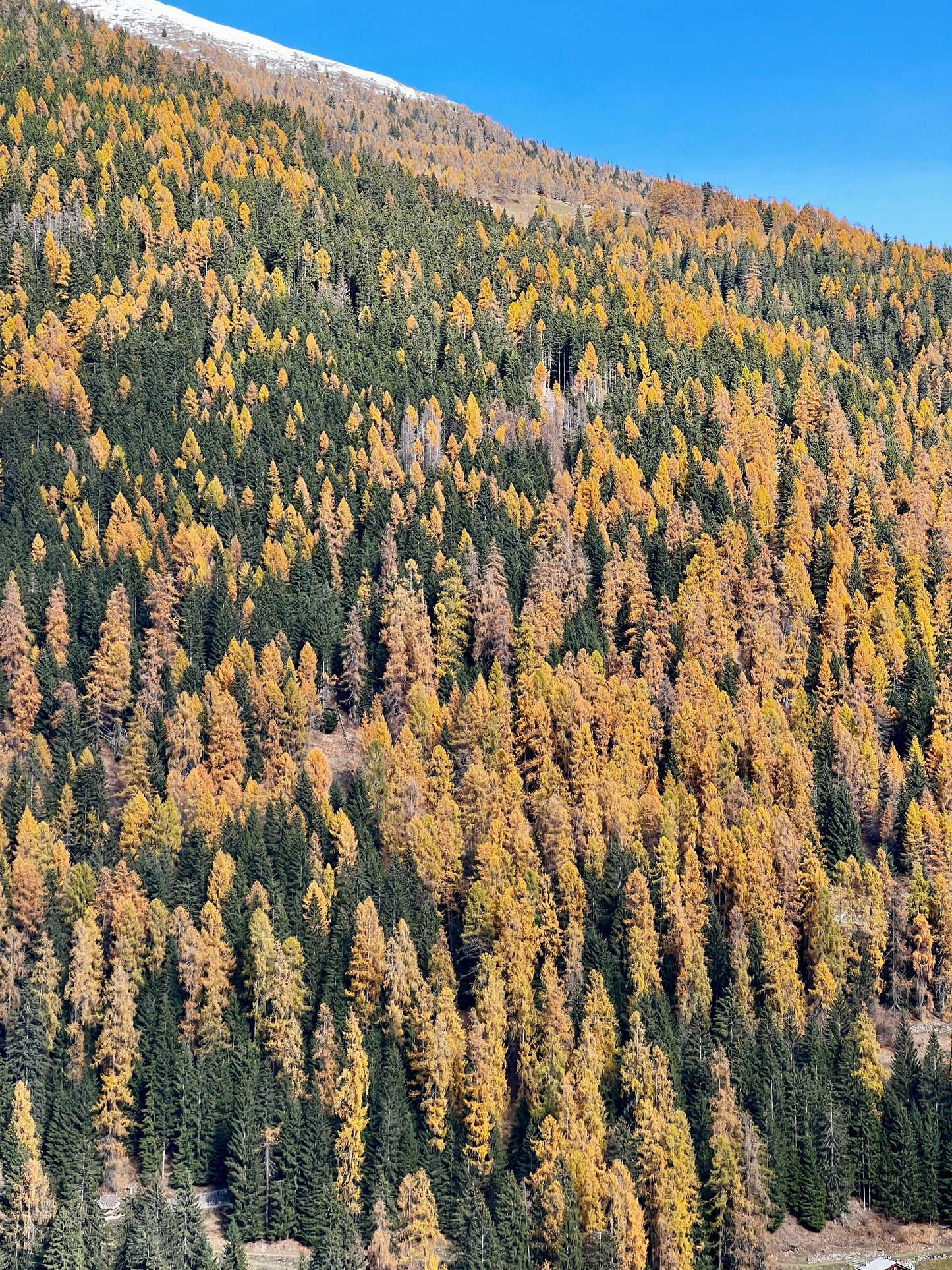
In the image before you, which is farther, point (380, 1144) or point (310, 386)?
point (310, 386)

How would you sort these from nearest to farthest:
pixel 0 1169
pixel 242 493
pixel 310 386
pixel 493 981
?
pixel 0 1169 < pixel 493 981 < pixel 242 493 < pixel 310 386

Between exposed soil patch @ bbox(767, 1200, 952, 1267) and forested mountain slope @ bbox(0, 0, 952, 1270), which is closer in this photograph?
exposed soil patch @ bbox(767, 1200, 952, 1267)

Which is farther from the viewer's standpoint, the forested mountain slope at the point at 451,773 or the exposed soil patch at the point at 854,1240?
the forested mountain slope at the point at 451,773

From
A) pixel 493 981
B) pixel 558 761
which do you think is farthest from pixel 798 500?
pixel 493 981

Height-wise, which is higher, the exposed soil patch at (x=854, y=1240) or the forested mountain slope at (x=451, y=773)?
the forested mountain slope at (x=451, y=773)

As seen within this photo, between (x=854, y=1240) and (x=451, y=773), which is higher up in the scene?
(x=451, y=773)

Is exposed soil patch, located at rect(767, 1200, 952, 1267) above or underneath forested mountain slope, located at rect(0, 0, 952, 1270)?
underneath

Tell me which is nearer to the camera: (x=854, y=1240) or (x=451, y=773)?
(x=854, y=1240)

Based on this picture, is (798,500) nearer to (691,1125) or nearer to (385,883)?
(385,883)
